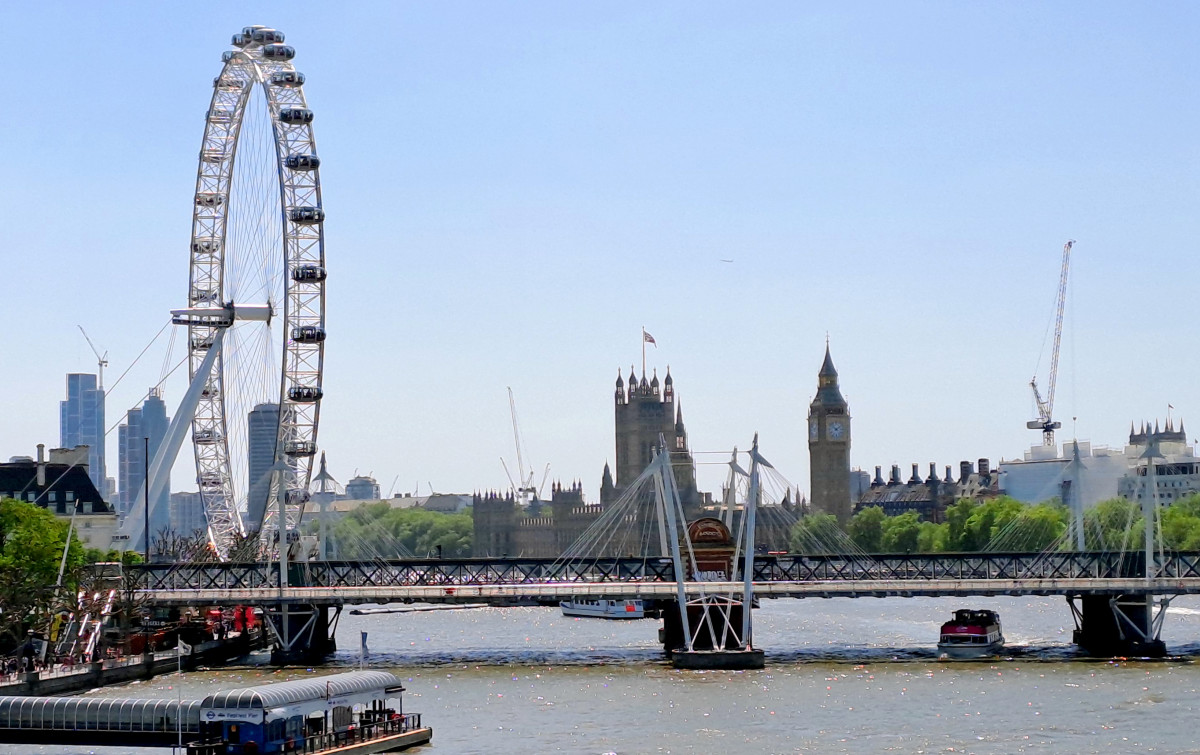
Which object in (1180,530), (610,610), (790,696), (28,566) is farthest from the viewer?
(1180,530)

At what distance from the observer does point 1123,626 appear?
3189 inches

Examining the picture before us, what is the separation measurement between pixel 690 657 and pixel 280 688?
87.4 feet

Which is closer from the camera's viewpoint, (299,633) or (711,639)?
(711,639)

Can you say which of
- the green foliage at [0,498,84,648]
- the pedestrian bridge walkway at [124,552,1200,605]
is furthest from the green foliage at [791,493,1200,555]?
the green foliage at [0,498,84,648]

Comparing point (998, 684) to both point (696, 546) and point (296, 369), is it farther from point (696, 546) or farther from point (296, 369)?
point (296, 369)

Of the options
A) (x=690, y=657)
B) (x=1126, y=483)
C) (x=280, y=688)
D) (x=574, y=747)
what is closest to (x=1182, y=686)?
(x=690, y=657)

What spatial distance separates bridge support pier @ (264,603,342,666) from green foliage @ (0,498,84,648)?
898 centimetres

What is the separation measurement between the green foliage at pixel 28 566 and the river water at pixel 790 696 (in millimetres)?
6571

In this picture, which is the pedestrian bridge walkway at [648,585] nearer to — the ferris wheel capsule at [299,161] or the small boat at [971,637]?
the small boat at [971,637]

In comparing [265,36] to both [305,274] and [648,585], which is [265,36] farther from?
[648,585]

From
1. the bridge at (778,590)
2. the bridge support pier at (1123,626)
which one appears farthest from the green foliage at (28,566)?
the bridge support pier at (1123,626)

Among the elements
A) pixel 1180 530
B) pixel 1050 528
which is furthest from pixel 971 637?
pixel 1050 528

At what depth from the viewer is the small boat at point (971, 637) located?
81.9 meters

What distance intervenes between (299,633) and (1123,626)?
114ft
